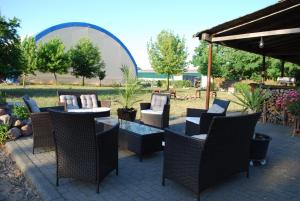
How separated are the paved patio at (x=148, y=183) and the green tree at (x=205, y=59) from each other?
73.5 feet

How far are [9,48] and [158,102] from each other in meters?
10.0

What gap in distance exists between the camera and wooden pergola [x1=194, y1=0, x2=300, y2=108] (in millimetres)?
5617

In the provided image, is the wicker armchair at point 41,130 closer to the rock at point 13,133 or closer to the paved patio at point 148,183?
the paved patio at point 148,183

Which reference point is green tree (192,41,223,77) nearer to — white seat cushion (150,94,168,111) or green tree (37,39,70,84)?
green tree (37,39,70,84)

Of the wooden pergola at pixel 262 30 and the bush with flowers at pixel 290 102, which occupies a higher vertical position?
the wooden pergola at pixel 262 30

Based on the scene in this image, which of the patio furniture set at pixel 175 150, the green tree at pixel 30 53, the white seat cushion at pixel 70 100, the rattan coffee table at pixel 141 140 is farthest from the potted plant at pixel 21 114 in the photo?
the green tree at pixel 30 53

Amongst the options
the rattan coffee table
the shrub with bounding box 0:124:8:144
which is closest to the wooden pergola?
the rattan coffee table

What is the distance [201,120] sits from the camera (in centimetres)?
485

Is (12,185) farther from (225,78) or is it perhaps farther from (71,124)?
(225,78)

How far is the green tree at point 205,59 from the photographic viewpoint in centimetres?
2706

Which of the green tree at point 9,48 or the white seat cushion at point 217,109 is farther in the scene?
the green tree at point 9,48

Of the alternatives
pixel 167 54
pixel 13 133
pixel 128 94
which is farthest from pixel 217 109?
pixel 167 54

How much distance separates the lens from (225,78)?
28.8 meters

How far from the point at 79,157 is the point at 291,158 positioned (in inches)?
145
